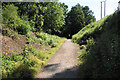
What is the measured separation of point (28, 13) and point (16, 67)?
9209 mm

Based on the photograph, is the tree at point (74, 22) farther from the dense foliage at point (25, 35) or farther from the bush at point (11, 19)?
the bush at point (11, 19)

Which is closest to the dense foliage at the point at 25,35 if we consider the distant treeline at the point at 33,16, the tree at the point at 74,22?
the distant treeline at the point at 33,16

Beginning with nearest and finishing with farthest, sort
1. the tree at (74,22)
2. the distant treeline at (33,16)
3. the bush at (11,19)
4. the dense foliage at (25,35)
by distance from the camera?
the dense foliage at (25,35), the bush at (11,19), the distant treeline at (33,16), the tree at (74,22)

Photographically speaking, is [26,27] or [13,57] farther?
[26,27]

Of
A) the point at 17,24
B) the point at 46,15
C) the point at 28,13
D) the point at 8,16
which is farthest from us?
the point at 46,15

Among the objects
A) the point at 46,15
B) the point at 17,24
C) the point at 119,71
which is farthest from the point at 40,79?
the point at 46,15

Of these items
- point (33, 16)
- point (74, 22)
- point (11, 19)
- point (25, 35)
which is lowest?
point (25, 35)

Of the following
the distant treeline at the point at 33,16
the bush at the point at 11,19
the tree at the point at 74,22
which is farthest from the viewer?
the tree at the point at 74,22

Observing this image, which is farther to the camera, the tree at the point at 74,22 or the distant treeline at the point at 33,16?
the tree at the point at 74,22

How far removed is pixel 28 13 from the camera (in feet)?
42.8

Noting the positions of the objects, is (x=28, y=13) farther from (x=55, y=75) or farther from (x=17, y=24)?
(x=55, y=75)

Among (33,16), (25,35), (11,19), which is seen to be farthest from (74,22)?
(11,19)

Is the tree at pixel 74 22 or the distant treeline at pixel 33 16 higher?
Answer: the tree at pixel 74 22

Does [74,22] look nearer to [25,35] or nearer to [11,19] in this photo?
[25,35]
